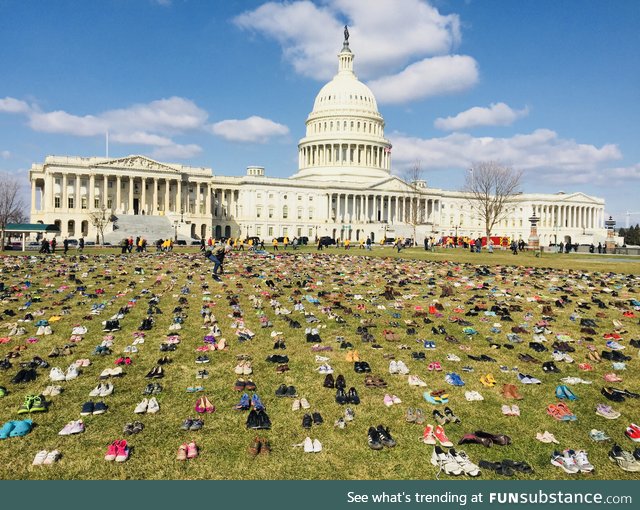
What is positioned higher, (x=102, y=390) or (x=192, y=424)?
(x=102, y=390)

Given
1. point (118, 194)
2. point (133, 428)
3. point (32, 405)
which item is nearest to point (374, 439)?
point (133, 428)

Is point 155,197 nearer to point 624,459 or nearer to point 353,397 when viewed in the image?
point 353,397

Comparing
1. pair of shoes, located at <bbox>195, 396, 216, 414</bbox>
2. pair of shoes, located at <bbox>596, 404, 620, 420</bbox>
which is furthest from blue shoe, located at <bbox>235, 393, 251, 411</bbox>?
pair of shoes, located at <bbox>596, 404, 620, 420</bbox>

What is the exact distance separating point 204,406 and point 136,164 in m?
99.7

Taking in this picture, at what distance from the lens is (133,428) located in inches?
272

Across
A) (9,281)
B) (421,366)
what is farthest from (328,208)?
(421,366)

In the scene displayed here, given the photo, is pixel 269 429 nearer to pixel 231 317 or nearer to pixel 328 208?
pixel 231 317

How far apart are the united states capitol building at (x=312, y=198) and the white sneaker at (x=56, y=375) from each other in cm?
7323

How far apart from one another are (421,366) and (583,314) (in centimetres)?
772

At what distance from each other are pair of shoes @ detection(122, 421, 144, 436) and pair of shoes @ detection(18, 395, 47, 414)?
63.2 inches

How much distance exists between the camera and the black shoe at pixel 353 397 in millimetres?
7871

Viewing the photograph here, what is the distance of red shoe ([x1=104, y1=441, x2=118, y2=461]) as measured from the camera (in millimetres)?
6121

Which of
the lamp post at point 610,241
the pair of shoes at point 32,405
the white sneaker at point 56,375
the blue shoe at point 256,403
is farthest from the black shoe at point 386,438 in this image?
the lamp post at point 610,241

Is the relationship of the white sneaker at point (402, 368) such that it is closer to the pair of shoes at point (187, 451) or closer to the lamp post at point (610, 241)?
the pair of shoes at point (187, 451)
